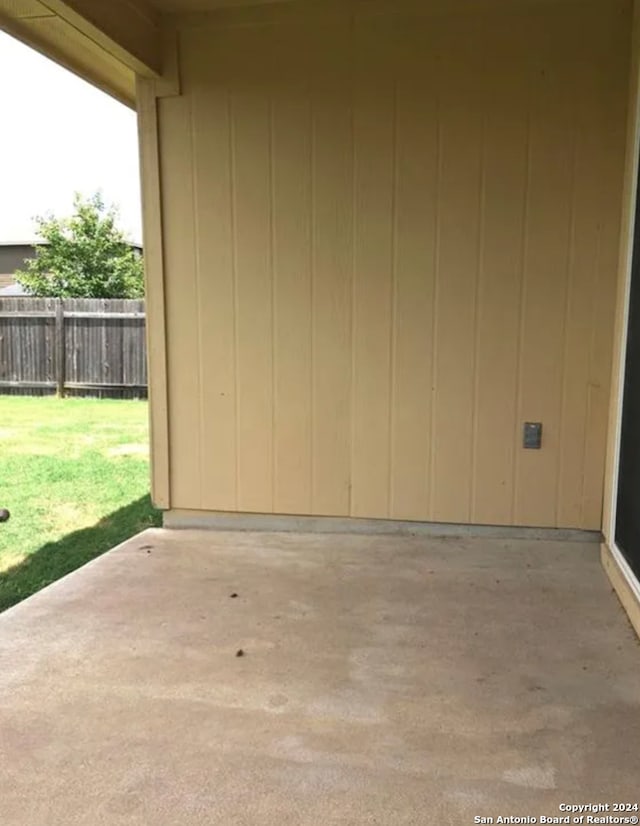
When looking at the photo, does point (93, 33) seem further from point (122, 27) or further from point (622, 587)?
point (622, 587)

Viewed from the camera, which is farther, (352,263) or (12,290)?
(12,290)

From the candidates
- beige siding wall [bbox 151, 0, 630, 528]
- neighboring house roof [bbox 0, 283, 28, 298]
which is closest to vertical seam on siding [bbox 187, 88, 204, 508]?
beige siding wall [bbox 151, 0, 630, 528]

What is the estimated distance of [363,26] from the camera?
10.2 feet

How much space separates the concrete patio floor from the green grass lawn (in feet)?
1.60

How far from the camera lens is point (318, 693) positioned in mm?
1895

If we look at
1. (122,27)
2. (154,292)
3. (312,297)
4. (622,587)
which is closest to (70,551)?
(154,292)

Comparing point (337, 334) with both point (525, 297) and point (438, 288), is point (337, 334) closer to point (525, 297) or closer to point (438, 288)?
point (438, 288)

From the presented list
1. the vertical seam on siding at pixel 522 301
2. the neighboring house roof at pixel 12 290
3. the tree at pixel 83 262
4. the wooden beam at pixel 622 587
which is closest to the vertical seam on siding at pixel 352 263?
the vertical seam on siding at pixel 522 301

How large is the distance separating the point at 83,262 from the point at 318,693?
1030cm

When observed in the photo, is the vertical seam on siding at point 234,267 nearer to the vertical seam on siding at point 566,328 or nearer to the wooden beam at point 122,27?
the wooden beam at point 122,27

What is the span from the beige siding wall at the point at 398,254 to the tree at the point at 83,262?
8.02 m

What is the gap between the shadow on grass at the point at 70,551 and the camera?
2.97m

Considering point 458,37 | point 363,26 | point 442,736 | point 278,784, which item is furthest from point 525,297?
point 278,784

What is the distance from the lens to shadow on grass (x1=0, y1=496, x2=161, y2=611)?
297cm
